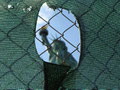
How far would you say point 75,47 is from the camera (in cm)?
96

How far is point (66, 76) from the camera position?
0.90 m

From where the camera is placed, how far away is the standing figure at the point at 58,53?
2.97 ft

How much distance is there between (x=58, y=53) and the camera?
3.07 ft

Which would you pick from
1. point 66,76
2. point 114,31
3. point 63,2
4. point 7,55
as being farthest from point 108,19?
point 7,55

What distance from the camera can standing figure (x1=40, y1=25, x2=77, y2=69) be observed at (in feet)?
2.97

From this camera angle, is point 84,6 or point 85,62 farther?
point 84,6

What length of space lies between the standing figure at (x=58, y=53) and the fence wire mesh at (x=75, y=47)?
0.03 m

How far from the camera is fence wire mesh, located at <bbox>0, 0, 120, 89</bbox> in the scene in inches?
33.4

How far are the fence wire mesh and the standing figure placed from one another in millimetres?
32

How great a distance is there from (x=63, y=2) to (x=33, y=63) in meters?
0.29

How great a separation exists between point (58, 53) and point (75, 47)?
0.07m

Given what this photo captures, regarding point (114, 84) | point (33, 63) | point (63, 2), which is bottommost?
point (114, 84)

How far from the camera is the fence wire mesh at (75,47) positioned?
848mm

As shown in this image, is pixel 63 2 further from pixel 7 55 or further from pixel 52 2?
pixel 7 55
